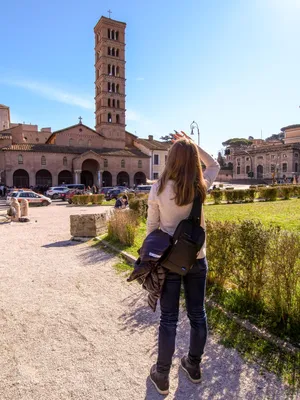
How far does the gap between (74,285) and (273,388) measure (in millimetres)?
3837

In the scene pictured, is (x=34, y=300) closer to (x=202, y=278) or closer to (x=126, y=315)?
(x=126, y=315)

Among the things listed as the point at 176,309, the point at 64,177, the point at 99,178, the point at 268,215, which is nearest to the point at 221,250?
the point at 176,309

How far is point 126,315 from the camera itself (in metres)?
4.21

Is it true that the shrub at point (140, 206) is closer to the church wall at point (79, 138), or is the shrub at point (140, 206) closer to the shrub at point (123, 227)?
the shrub at point (123, 227)

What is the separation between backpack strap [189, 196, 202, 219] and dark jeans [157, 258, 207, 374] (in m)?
0.43

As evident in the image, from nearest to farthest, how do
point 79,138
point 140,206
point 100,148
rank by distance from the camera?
point 140,206 → point 79,138 → point 100,148

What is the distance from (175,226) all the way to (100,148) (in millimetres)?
50638

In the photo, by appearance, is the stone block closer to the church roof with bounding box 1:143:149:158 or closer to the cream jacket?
the cream jacket

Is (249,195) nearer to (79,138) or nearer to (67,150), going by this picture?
(67,150)

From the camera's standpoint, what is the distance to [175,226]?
99.6 inches

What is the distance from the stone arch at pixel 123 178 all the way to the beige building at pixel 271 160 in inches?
1264

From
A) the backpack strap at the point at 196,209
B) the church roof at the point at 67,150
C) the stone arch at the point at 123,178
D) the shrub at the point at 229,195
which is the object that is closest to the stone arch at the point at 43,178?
the church roof at the point at 67,150

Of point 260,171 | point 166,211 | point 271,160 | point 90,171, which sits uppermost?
point 271,160

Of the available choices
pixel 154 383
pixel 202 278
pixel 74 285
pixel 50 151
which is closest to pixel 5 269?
pixel 74 285
